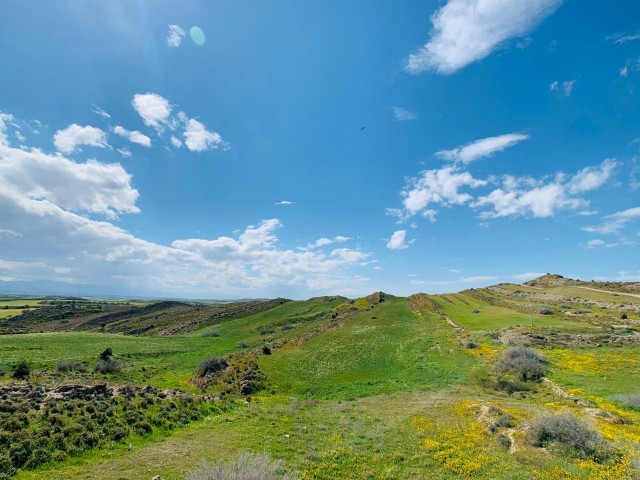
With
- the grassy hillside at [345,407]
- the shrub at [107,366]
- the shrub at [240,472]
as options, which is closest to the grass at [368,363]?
the grassy hillside at [345,407]

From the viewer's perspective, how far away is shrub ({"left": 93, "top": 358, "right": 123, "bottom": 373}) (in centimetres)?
3619

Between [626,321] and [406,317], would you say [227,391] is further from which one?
[626,321]

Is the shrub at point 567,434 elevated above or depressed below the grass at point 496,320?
Result: below

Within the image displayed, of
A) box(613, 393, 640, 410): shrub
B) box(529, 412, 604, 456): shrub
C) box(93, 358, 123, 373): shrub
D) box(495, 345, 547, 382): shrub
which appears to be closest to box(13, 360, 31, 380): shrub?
box(93, 358, 123, 373): shrub

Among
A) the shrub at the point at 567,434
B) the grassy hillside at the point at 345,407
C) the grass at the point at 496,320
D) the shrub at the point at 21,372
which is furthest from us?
the grass at the point at 496,320

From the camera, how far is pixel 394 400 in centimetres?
2791

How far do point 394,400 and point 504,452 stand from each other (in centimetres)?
1195

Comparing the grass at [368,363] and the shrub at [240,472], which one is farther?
the grass at [368,363]

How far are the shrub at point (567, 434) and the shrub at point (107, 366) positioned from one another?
42128 mm

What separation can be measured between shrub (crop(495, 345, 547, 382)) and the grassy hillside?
1075mm

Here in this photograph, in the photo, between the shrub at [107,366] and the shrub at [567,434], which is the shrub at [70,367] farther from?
the shrub at [567,434]

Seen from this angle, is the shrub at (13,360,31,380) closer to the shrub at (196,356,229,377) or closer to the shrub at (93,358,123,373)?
the shrub at (93,358,123,373)

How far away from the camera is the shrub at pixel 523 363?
31688 millimetres

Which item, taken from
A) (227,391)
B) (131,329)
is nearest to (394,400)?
(227,391)
